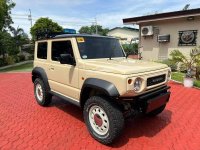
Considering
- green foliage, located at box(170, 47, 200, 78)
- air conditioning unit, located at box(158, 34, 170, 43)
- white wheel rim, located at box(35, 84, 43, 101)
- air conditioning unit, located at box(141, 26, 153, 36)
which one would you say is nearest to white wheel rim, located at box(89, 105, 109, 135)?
white wheel rim, located at box(35, 84, 43, 101)

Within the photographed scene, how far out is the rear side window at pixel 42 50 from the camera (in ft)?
18.6

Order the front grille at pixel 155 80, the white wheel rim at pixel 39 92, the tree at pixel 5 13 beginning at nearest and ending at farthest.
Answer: the front grille at pixel 155 80, the white wheel rim at pixel 39 92, the tree at pixel 5 13

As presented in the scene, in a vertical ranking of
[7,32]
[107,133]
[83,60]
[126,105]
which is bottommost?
[107,133]

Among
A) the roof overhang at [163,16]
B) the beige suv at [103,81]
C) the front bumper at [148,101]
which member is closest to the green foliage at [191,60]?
the roof overhang at [163,16]

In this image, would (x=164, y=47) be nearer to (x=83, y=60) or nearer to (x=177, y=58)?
Result: (x=177, y=58)

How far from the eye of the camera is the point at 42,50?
230 inches

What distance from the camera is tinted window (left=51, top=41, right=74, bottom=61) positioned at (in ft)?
15.3

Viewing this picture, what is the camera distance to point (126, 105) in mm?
3945

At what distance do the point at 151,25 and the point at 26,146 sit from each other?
Answer: 11.1 meters

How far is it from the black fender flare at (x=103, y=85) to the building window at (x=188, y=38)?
29.9 ft

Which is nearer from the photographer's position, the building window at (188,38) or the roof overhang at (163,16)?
the roof overhang at (163,16)

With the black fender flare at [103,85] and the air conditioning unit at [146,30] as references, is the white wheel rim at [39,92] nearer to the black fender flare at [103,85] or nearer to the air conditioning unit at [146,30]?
the black fender flare at [103,85]

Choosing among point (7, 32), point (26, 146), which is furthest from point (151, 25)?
point (7, 32)

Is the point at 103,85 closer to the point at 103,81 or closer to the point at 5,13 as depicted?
the point at 103,81
